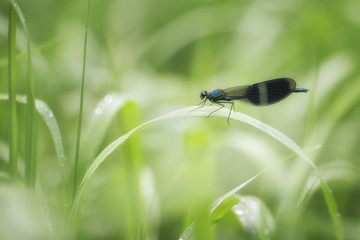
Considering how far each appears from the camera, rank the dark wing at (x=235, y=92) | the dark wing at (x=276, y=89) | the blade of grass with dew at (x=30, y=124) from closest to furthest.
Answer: the blade of grass with dew at (x=30, y=124)
the dark wing at (x=276, y=89)
the dark wing at (x=235, y=92)

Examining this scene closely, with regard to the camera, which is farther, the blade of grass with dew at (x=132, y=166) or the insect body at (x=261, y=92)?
the insect body at (x=261, y=92)

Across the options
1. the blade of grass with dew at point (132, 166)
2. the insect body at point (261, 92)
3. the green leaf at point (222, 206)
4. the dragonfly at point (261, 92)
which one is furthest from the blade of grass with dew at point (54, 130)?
the insect body at point (261, 92)

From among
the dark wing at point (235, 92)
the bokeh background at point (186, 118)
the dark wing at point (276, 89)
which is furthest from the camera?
the dark wing at point (235, 92)

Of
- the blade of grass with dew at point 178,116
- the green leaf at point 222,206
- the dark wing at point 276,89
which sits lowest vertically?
the green leaf at point 222,206

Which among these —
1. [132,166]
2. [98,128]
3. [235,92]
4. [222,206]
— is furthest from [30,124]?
[235,92]

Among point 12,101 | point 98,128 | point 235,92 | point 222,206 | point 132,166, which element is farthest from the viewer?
point 235,92

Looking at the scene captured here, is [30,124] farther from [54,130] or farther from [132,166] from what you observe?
[132,166]

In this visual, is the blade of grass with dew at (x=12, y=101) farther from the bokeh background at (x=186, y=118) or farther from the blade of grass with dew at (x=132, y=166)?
the blade of grass with dew at (x=132, y=166)

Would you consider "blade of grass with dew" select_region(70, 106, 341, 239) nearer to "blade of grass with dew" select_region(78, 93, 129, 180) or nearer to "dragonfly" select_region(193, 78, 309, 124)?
"blade of grass with dew" select_region(78, 93, 129, 180)

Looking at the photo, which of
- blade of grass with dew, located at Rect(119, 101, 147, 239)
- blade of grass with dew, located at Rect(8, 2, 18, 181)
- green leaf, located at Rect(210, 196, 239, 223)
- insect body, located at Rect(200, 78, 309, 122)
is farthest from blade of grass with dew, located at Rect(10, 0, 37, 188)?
insect body, located at Rect(200, 78, 309, 122)
